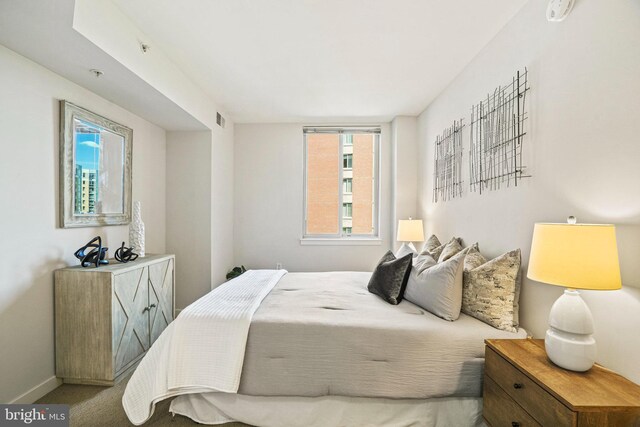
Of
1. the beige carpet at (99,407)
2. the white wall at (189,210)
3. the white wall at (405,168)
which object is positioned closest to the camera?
the beige carpet at (99,407)

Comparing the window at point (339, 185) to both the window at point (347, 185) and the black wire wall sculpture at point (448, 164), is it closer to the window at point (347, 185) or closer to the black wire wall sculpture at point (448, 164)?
the window at point (347, 185)

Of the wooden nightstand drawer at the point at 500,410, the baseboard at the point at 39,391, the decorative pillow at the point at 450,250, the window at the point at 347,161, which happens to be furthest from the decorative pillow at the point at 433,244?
the baseboard at the point at 39,391

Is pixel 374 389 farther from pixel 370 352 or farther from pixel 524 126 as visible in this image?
pixel 524 126

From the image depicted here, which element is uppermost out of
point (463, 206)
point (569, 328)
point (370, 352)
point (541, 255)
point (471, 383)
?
point (463, 206)

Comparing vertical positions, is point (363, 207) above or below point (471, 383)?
above

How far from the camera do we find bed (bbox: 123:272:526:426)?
5.32ft

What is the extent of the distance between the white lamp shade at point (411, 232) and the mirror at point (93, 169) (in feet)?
9.72

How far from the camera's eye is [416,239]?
3.43 m

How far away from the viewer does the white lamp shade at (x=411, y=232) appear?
11.3ft

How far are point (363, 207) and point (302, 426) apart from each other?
3172 millimetres

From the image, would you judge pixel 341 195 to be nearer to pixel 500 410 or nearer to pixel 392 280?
pixel 392 280

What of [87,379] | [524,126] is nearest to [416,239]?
[524,126]

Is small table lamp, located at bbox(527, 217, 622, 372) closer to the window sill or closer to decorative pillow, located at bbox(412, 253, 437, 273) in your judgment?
decorative pillow, located at bbox(412, 253, 437, 273)

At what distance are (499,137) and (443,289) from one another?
3.78 feet
